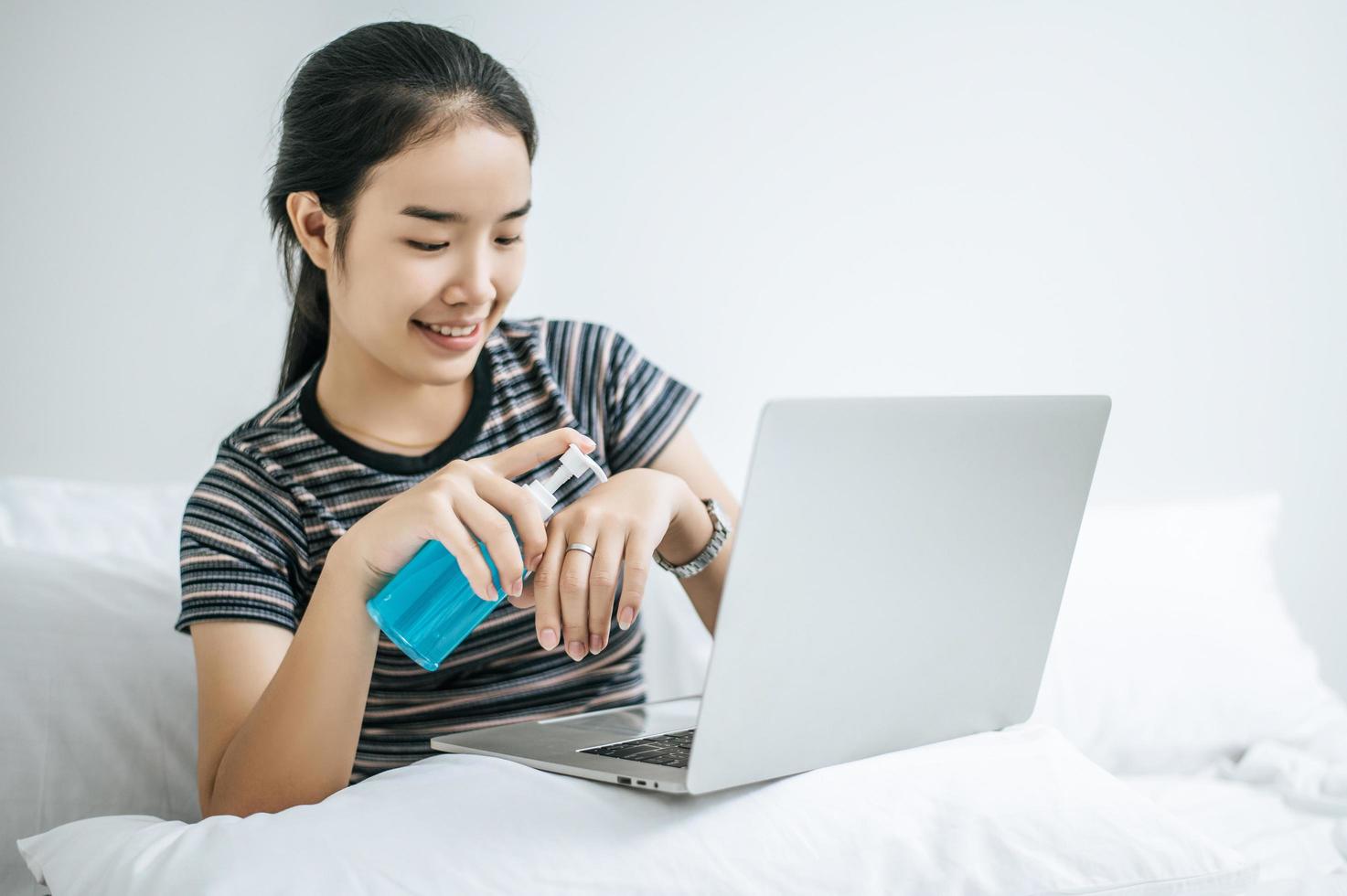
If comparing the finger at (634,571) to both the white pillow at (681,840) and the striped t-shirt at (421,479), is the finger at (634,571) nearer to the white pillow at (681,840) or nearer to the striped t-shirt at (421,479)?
the white pillow at (681,840)

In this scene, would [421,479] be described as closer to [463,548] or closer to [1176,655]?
[463,548]

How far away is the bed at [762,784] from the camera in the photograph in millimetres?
611

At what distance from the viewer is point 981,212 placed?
1733 mm

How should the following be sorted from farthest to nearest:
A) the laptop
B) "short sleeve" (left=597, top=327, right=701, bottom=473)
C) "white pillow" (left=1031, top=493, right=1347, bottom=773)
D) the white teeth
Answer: "white pillow" (left=1031, top=493, right=1347, bottom=773) < "short sleeve" (left=597, top=327, right=701, bottom=473) < the white teeth < the laptop

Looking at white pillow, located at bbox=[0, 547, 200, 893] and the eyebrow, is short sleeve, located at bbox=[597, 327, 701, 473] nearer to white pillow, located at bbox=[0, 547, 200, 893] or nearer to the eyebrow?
the eyebrow

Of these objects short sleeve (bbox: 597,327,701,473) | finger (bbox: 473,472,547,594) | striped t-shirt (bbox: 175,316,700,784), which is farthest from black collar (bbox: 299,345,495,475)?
finger (bbox: 473,472,547,594)

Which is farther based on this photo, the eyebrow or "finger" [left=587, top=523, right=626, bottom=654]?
the eyebrow

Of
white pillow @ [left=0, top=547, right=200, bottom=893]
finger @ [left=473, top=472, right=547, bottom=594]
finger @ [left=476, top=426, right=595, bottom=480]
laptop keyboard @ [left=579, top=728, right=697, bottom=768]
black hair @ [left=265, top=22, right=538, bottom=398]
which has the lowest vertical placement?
white pillow @ [left=0, top=547, right=200, bottom=893]

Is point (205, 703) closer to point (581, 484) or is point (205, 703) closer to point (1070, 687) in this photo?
point (581, 484)

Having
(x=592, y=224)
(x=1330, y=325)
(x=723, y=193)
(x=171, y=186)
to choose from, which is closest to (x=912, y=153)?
(x=723, y=193)

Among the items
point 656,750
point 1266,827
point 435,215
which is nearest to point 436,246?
point 435,215

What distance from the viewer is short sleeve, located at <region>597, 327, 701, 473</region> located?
1.12m

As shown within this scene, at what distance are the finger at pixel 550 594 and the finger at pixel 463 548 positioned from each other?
0.03m

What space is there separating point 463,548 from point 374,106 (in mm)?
443
